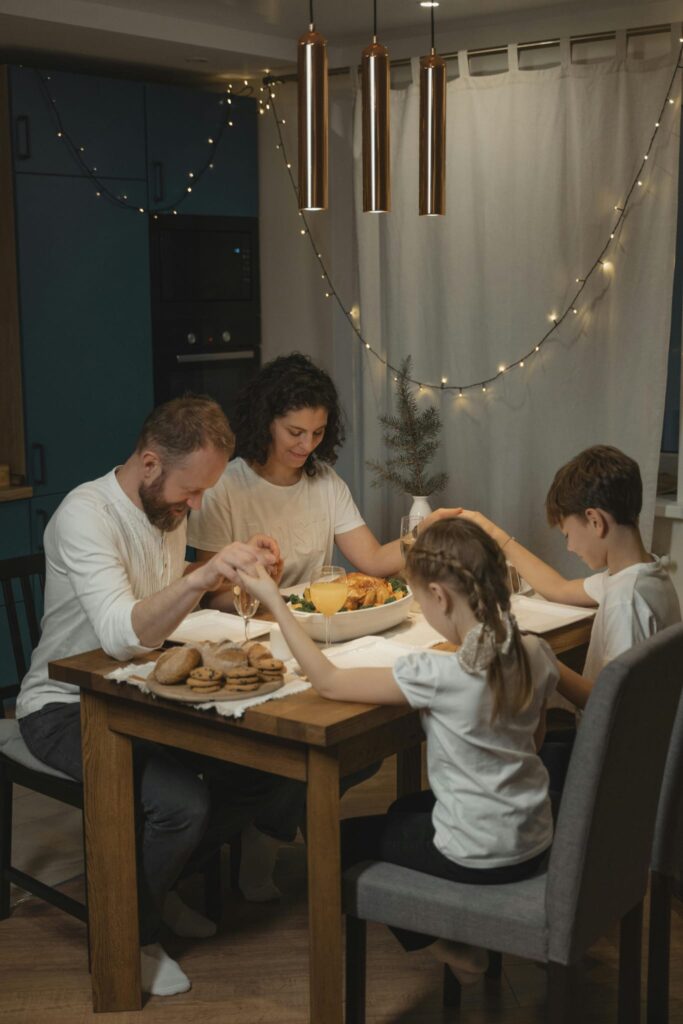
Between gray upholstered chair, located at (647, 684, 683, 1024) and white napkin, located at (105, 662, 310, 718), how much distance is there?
0.72 meters

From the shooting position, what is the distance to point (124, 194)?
4.50m

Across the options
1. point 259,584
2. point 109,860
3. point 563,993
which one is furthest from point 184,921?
point 563,993

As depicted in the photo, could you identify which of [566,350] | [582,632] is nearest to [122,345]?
[566,350]

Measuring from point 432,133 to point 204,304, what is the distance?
2.37 meters

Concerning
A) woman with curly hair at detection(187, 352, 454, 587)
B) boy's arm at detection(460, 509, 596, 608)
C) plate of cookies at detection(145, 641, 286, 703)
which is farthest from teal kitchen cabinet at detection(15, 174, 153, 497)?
plate of cookies at detection(145, 641, 286, 703)

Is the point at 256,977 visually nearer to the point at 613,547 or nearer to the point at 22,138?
the point at 613,547

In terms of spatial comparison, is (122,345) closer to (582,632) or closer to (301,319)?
(301,319)

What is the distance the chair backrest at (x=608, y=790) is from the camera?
6.18 feet

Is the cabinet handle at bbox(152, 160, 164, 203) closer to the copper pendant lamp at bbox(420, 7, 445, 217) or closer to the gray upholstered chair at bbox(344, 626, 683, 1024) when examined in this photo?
the copper pendant lamp at bbox(420, 7, 445, 217)

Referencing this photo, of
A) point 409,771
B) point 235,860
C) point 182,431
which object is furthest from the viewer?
point 409,771

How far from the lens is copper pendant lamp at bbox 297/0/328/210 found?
235cm

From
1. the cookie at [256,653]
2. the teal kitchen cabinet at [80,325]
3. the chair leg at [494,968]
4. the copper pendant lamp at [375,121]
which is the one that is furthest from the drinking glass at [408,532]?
the teal kitchen cabinet at [80,325]

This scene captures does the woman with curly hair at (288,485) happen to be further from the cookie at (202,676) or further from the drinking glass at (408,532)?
the cookie at (202,676)

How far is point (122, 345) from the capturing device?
4566 mm
